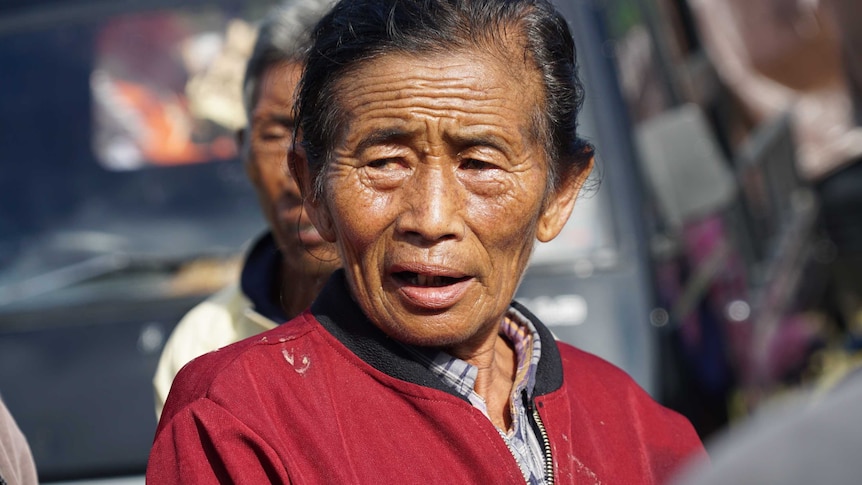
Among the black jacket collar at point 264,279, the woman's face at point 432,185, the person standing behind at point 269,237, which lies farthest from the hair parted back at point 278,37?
the woman's face at point 432,185

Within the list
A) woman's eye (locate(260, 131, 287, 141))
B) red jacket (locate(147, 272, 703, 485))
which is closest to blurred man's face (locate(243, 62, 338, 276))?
woman's eye (locate(260, 131, 287, 141))

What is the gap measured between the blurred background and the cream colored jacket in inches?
45.3

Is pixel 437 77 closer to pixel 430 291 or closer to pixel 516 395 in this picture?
pixel 430 291

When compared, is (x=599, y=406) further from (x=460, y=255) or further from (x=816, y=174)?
(x=816, y=174)

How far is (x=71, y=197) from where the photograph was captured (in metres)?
4.00

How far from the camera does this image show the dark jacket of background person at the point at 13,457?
1.71m

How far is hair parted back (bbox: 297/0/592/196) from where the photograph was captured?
1.56 metres

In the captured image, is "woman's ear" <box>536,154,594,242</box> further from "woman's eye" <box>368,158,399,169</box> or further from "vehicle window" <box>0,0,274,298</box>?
"vehicle window" <box>0,0,274,298</box>

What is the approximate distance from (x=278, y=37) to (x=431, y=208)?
1.05m

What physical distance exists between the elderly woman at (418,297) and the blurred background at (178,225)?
1.49 m

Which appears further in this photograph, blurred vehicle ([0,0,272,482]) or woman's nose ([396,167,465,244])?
blurred vehicle ([0,0,272,482])

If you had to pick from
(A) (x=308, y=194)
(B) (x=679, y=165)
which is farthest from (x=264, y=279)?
(B) (x=679, y=165)

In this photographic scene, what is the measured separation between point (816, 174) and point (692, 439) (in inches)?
214

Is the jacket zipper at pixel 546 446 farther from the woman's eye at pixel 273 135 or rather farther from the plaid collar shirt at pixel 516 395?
the woman's eye at pixel 273 135
